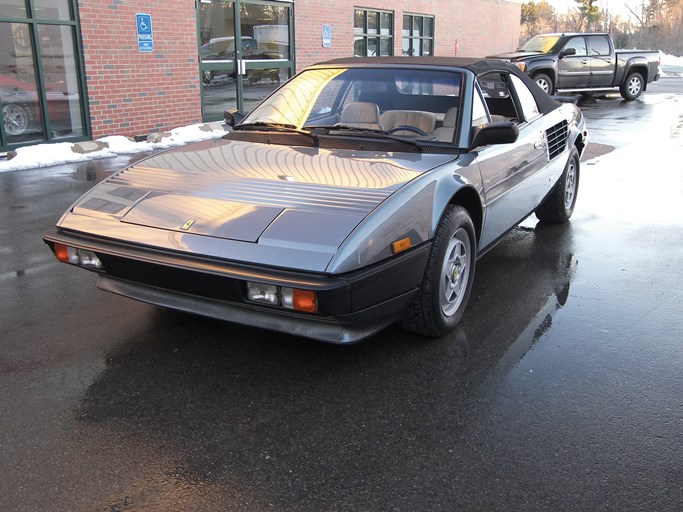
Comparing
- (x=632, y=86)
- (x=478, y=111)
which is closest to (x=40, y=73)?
(x=478, y=111)

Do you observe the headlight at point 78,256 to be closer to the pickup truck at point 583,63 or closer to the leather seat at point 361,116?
the leather seat at point 361,116

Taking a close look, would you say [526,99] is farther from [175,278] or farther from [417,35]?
[417,35]

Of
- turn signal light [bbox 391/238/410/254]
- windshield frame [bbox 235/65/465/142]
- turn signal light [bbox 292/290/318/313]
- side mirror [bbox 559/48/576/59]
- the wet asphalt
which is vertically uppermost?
side mirror [bbox 559/48/576/59]

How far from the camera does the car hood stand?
296cm

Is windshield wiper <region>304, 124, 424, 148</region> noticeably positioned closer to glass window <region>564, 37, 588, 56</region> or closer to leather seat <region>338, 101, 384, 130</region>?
leather seat <region>338, 101, 384, 130</region>

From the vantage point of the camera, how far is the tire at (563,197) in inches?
231

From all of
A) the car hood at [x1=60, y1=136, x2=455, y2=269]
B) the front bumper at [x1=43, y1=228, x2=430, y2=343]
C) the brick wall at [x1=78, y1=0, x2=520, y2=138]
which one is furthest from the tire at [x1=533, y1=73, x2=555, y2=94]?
the front bumper at [x1=43, y1=228, x2=430, y2=343]

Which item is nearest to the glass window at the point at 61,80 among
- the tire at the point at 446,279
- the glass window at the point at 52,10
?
the glass window at the point at 52,10

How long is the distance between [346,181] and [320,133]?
94 centimetres

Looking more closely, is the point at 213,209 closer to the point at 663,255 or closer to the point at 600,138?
the point at 663,255

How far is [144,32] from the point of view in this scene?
11.0m

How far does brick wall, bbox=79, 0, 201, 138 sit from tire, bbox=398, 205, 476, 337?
837 cm

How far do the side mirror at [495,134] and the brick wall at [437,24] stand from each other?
36.8 ft

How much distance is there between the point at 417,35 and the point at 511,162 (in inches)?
641
